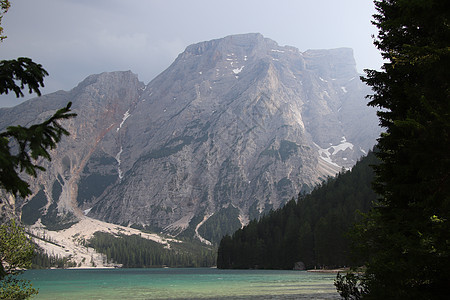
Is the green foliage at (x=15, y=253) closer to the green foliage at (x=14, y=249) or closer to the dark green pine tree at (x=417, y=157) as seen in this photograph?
the green foliage at (x=14, y=249)

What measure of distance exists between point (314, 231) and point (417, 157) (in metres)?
147

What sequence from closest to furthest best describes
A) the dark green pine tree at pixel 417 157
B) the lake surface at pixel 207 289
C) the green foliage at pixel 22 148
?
the green foliage at pixel 22 148, the dark green pine tree at pixel 417 157, the lake surface at pixel 207 289

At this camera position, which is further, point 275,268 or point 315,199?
point 315,199

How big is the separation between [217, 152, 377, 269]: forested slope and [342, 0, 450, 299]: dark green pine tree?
11370 centimetres

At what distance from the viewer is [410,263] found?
50.2 ft

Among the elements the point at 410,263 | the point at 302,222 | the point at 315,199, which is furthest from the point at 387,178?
the point at 315,199

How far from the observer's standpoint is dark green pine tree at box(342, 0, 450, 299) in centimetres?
1209

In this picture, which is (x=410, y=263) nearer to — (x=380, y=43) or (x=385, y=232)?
(x=385, y=232)

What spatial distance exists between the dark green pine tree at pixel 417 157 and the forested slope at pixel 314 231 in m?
114

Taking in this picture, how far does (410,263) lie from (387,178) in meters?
5.26

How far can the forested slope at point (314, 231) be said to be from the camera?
452ft

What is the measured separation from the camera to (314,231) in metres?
153

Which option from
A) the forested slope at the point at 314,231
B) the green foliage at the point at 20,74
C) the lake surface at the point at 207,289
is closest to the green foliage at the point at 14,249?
the green foliage at the point at 20,74

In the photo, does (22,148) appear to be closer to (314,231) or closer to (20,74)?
(20,74)
